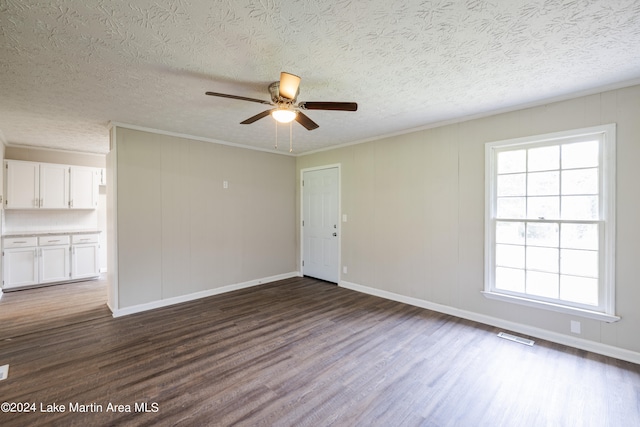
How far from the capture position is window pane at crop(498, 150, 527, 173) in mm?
3113

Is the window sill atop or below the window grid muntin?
below

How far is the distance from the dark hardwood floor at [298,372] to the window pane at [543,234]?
1.03 metres

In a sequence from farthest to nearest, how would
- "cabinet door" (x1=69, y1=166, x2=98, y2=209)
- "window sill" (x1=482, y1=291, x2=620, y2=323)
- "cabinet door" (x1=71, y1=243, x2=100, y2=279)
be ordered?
1. "cabinet door" (x1=69, y1=166, x2=98, y2=209)
2. "cabinet door" (x1=71, y1=243, x2=100, y2=279)
3. "window sill" (x1=482, y1=291, x2=620, y2=323)

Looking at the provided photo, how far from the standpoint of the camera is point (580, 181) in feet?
9.14

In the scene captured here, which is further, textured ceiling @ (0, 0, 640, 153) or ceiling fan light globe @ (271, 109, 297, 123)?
ceiling fan light globe @ (271, 109, 297, 123)

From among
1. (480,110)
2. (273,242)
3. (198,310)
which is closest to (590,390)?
(480,110)

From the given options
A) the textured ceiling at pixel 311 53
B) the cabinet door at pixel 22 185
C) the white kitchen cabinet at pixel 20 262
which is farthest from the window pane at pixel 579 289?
the cabinet door at pixel 22 185

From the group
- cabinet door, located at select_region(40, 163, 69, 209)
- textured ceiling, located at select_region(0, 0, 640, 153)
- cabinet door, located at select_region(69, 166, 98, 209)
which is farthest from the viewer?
cabinet door, located at select_region(69, 166, 98, 209)

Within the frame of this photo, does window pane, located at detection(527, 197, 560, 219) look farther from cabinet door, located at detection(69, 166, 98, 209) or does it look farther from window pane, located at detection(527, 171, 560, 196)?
cabinet door, located at detection(69, 166, 98, 209)

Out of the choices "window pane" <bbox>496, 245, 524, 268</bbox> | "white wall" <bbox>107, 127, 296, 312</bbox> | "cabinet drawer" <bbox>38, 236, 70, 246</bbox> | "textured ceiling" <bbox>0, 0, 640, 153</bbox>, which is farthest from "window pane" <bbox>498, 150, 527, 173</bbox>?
"cabinet drawer" <bbox>38, 236, 70, 246</bbox>

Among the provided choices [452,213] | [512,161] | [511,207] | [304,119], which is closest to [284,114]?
[304,119]

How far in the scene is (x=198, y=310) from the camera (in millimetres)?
3775

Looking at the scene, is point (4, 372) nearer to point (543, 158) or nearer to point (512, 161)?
point (512, 161)

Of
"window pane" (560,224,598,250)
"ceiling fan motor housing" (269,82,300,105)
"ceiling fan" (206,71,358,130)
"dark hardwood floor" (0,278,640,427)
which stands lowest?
"dark hardwood floor" (0,278,640,427)
